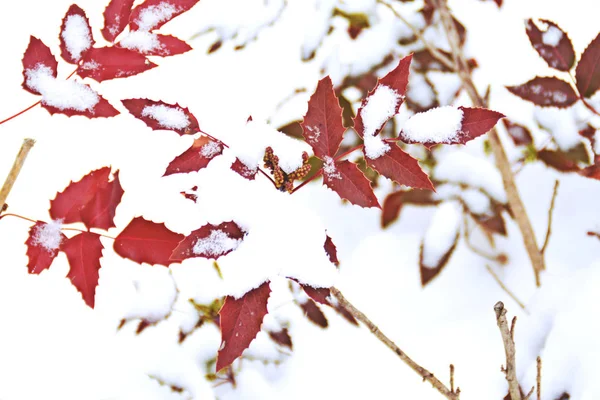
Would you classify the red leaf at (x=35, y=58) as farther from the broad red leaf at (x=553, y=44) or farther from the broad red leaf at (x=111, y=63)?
the broad red leaf at (x=553, y=44)

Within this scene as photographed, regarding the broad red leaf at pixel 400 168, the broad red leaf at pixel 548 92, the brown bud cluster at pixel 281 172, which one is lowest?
the brown bud cluster at pixel 281 172

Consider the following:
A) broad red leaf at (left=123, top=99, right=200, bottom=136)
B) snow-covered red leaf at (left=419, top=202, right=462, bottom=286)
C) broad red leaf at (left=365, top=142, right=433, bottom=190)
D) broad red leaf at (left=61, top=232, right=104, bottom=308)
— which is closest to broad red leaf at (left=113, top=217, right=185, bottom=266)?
broad red leaf at (left=61, top=232, right=104, bottom=308)

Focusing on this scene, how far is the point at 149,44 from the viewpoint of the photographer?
56cm

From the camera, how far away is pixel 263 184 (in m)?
0.48

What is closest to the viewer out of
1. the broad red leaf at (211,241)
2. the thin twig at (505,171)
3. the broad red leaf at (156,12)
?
the broad red leaf at (211,241)

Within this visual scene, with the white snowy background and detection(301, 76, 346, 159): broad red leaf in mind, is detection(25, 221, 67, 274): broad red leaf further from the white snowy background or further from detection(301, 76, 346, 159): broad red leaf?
detection(301, 76, 346, 159): broad red leaf

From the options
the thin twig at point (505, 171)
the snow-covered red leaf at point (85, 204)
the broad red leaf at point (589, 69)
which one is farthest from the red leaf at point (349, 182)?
the thin twig at point (505, 171)

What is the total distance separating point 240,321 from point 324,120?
18 cm

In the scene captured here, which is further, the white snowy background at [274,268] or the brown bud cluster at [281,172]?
the white snowy background at [274,268]

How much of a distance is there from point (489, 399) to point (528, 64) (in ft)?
3.00

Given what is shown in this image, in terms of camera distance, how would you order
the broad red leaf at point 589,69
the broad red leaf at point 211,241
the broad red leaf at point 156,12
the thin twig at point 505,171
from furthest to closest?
1. the thin twig at point 505,171
2. the broad red leaf at point 589,69
3. the broad red leaf at point 156,12
4. the broad red leaf at point 211,241

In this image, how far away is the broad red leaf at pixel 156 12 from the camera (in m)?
0.54

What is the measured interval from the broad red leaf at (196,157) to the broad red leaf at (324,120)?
9cm

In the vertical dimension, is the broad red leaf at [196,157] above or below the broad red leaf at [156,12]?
below
